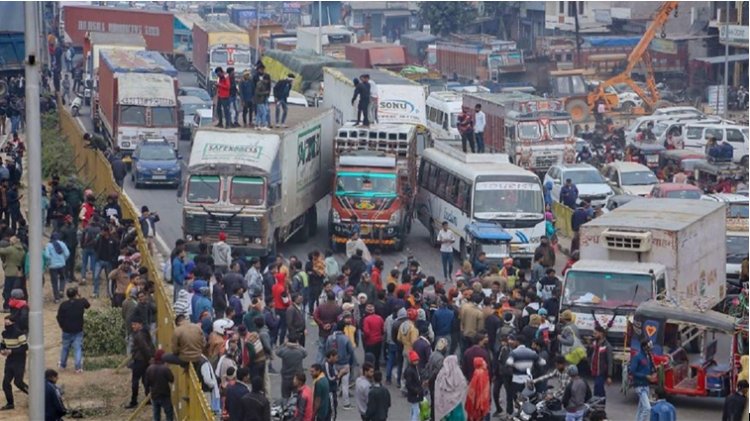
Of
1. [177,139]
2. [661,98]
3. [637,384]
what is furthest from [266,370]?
[661,98]

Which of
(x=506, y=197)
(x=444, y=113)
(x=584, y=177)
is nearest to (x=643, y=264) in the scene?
(x=506, y=197)

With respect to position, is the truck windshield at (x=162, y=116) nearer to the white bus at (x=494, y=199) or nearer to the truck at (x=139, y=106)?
the truck at (x=139, y=106)

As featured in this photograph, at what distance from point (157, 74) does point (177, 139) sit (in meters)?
2.73

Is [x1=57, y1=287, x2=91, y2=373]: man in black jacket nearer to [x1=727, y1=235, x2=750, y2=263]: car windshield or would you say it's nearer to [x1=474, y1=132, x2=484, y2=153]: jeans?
[x1=727, y1=235, x2=750, y2=263]: car windshield

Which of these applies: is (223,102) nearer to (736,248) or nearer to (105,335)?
(105,335)

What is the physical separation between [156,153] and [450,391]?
91.0ft

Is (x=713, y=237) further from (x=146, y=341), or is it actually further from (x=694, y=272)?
(x=146, y=341)

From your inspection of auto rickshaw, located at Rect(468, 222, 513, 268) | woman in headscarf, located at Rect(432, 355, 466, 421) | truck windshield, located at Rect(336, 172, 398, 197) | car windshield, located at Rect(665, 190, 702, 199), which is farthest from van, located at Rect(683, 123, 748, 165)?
woman in headscarf, located at Rect(432, 355, 466, 421)

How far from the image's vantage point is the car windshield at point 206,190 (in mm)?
35906

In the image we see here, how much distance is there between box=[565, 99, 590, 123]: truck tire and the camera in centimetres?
6844

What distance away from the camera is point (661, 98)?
76938 mm

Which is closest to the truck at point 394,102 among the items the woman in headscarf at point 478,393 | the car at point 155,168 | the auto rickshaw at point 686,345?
the car at point 155,168

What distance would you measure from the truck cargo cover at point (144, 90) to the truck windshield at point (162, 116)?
0.55ft

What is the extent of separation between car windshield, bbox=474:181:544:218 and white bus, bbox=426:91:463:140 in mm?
17154
